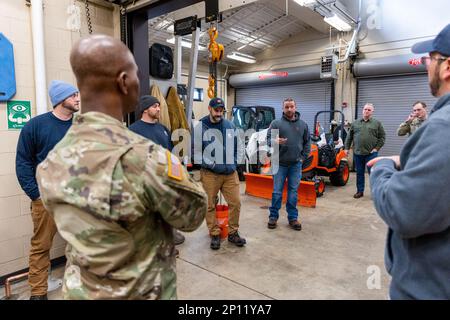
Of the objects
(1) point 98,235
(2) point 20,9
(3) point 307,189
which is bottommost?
(3) point 307,189

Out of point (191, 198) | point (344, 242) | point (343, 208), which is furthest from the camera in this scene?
point (343, 208)

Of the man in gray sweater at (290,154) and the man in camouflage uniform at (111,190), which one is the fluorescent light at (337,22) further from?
the man in camouflage uniform at (111,190)

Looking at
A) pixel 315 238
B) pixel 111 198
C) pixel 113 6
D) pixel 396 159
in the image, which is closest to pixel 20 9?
pixel 113 6

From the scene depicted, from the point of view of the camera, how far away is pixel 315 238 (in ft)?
12.1

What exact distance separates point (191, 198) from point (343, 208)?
459 centimetres

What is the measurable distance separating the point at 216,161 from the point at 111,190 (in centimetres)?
244

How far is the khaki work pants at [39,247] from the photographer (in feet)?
7.64

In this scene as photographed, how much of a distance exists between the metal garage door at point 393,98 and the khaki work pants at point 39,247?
8.09m

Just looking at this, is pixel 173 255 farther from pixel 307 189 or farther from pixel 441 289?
pixel 307 189

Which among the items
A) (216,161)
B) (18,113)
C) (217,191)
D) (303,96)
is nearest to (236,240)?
(217,191)

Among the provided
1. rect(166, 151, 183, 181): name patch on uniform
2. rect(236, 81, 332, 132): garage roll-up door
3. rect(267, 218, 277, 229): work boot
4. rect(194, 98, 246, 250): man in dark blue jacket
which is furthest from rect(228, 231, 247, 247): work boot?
rect(236, 81, 332, 132): garage roll-up door

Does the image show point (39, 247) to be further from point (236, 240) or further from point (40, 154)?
point (236, 240)

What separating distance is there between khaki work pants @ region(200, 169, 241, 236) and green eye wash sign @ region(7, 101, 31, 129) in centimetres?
176

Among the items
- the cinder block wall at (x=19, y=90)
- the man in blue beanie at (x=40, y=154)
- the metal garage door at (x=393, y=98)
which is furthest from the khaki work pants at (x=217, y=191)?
the metal garage door at (x=393, y=98)
